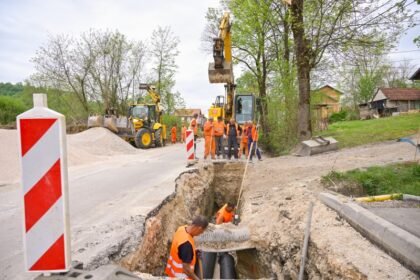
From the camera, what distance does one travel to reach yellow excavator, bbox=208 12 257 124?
1183 centimetres

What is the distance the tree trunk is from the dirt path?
17.1 feet

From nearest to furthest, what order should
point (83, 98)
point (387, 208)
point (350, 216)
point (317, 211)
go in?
point (350, 216), point (387, 208), point (317, 211), point (83, 98)

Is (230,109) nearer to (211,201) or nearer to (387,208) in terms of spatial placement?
(211,201)

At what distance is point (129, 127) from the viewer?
20.0 m

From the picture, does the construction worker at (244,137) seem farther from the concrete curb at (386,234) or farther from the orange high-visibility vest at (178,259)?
the orange high-visibility vest at (178,259)

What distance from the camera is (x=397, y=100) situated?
4322cm

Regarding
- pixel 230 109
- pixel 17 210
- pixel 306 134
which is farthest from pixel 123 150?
pixel 17 210

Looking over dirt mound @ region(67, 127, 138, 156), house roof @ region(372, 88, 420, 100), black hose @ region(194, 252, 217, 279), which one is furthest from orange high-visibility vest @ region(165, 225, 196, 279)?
house roof @ region(372, 88, 420, 100)

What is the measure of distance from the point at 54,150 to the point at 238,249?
3.70 metres

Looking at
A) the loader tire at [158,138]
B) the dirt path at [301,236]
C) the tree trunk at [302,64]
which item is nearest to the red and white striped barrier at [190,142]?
the dirt path at [301,236]

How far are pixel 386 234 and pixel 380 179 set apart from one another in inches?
144

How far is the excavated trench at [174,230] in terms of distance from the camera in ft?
13.5

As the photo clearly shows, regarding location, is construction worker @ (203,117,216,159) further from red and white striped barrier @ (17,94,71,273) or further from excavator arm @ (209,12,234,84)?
red and white striped barrier @ (17,94,71,273)

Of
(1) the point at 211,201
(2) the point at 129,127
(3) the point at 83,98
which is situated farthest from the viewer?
(3) the point at 83,98
